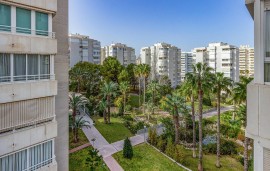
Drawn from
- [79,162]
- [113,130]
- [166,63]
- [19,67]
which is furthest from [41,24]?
[166,63]

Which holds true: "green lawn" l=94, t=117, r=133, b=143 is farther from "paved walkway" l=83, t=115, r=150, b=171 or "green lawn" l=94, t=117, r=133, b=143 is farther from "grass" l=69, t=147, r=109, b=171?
"grass" l=69, t=147, r=109, b=171

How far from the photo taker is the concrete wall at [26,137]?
8701 millimetres

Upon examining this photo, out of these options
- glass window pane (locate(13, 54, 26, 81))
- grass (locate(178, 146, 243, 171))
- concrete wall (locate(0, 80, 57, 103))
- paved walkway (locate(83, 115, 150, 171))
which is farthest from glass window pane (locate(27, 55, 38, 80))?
grass (locate(178, 146, 243, 171))

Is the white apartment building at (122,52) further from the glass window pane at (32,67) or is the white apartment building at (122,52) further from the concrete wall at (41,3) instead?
the glass window pane at (32,67)

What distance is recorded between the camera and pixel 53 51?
34.6 ft

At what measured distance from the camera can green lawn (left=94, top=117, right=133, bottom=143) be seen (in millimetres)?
30109

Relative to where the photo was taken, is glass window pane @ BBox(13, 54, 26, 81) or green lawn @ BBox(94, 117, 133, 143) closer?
glass window pane @ BBox(13, 54, 26, 81)

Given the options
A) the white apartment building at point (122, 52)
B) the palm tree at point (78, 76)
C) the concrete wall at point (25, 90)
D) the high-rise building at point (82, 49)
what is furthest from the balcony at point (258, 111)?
the white apartment building at point (122, 52)

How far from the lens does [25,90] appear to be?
9.39m

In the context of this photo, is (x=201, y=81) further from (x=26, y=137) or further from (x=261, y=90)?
(x=26, y=137)

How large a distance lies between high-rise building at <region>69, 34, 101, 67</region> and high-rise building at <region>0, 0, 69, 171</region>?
6552 cm

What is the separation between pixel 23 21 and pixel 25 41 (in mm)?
880

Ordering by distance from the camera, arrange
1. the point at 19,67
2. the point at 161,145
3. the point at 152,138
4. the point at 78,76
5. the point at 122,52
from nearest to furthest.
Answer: the point at 19,67
the point at 161,145
the point at 152,138
the point at 78,76
the point at 122,52

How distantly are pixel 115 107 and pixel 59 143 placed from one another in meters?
32.8
